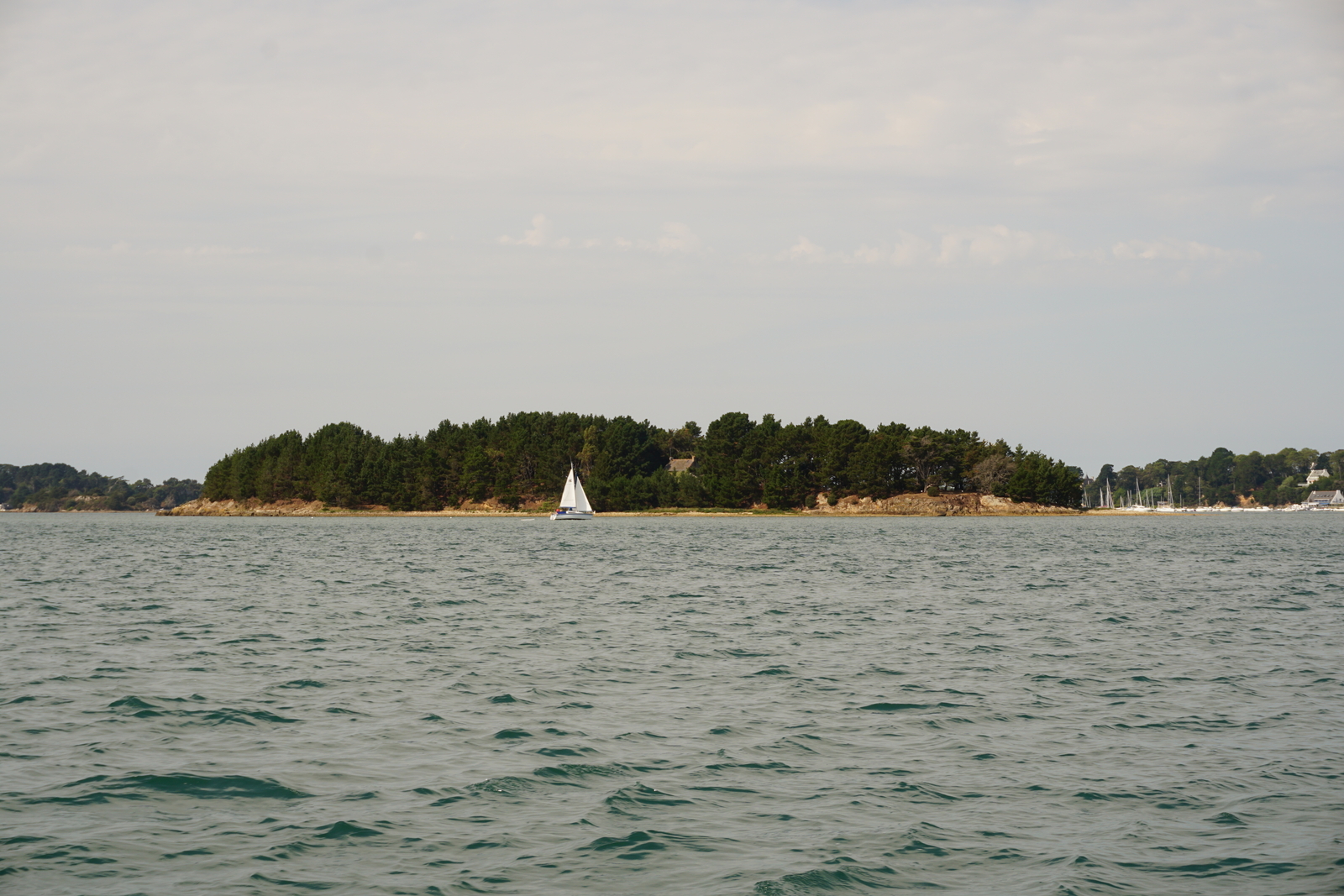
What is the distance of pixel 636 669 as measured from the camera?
80.4 ft

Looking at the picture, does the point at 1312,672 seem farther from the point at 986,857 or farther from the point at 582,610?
the point at 582,610

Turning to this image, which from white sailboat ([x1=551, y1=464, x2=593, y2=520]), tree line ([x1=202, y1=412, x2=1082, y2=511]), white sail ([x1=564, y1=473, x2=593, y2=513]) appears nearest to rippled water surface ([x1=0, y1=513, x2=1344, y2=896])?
white sailboat ([x1=551, y1=464, x2=593, y2=520])

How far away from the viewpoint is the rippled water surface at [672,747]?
11570 mm

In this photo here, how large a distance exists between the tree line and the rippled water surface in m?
128

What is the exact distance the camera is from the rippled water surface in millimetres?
11570

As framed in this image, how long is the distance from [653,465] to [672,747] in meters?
172

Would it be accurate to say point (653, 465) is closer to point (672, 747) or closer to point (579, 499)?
point (579, 499)

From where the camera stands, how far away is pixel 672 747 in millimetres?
16750

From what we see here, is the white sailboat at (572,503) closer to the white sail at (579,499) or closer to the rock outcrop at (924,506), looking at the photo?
the white sail at (579,499)

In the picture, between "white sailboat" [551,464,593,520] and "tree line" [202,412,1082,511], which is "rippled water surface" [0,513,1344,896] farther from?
"tree line" [202,412,1082,511]

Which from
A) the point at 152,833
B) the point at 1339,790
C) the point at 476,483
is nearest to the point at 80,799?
the point at 152,833

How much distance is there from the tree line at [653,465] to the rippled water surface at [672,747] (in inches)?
5049

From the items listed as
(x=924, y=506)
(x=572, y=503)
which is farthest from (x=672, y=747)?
(x=924, y=506)

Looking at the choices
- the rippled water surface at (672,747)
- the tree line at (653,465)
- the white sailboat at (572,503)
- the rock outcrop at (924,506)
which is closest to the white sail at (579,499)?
the white sailboat at (572,503)
